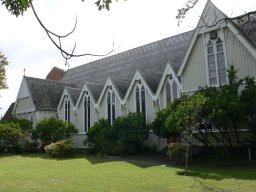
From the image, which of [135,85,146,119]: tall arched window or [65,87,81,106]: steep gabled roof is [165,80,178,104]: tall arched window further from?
[65,87,81,106]: steep gabled roof

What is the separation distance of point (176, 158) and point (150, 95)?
28.4 ft

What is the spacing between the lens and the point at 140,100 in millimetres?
28844

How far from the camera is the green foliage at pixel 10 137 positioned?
1202 inches

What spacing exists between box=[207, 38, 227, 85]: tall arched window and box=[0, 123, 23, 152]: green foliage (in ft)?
61.3

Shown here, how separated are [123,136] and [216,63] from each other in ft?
29.9

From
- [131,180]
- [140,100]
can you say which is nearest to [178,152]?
[131,180]

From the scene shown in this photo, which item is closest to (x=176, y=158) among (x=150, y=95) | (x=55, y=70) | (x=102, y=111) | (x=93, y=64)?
(x=150, y=95)

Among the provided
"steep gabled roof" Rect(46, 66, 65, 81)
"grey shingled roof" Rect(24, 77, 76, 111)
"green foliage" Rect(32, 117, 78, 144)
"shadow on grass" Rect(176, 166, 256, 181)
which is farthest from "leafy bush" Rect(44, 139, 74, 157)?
"steep gabled roof" Rect(46, 66, 65, 81)

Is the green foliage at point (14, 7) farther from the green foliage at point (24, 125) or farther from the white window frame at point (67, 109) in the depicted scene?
the white window frame at point (67, 109)

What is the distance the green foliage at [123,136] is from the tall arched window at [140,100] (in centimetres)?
184

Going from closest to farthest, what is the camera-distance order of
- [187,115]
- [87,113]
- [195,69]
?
Answer: [187,115] → [195,69] → [87,113]

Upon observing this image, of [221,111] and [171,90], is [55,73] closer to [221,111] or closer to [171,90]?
[171,90]

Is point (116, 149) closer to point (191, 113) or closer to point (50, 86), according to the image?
point (191, 113)

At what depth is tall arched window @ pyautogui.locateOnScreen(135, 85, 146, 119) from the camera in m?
28.6
